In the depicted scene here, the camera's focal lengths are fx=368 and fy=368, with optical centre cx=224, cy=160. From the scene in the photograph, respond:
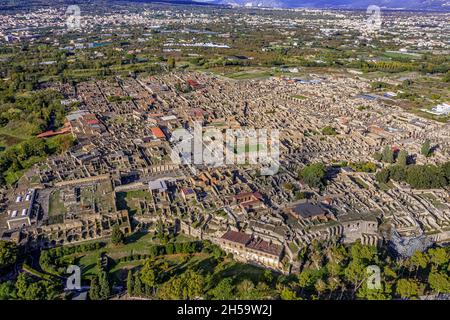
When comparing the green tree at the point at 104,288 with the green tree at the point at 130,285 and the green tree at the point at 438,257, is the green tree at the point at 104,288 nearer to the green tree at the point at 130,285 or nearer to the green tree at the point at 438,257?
the green tree at the point at 130,285

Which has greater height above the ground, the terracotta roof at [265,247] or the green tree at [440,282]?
the green tree at [440,282]

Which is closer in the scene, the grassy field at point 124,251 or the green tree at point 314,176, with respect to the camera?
the grassy field at point 124,251

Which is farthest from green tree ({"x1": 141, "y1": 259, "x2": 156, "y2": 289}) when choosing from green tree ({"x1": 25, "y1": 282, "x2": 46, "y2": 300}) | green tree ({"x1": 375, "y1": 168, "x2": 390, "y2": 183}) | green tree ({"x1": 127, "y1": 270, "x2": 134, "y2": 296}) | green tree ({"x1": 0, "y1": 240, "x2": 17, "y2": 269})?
green tree ({"x1": 375, "y1": 168, "x2": 390, "y2": 183})

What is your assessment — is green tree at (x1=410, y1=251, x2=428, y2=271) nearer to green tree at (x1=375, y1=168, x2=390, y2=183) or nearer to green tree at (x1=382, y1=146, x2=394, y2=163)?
green tree at (x1=375, y1=168, x2=390, y2=183)

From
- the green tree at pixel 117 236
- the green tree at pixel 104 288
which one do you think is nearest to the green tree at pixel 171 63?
the green tree at pixel 117 236

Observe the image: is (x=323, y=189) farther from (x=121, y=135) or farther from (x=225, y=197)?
(x=121, y=135)

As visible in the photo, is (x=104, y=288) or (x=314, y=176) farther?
(x=314, y=176)

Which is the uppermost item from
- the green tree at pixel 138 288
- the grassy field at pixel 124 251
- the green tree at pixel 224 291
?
the green tree at pixel 224 291

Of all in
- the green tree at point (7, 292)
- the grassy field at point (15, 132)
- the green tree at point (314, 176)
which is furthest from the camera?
the grassy field at point (15, 132)

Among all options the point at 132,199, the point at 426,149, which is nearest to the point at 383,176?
the point at 426,149

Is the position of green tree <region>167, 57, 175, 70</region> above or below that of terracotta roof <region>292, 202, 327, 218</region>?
above

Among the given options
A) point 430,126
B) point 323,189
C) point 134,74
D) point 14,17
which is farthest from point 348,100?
point 14,17

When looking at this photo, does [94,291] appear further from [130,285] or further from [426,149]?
[426,149]
